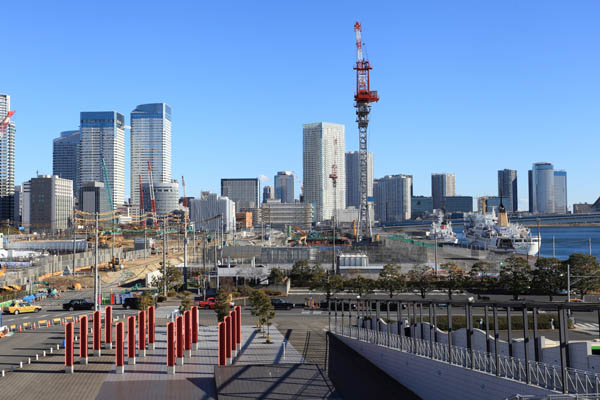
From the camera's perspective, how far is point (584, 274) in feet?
140

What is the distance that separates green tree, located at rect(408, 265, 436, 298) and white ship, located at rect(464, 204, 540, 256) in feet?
165

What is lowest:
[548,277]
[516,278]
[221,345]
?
[221,345]

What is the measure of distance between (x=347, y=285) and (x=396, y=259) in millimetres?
16295

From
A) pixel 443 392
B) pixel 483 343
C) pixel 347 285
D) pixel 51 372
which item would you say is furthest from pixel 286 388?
pixel 347 285

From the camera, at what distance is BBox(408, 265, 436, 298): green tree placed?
44062mm

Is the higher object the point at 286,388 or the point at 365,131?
the point at 365,131

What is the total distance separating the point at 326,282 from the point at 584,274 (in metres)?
20.3

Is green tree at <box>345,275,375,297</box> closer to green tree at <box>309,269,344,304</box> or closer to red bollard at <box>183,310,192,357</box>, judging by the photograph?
green tree at <box>309,269,344,304</box>

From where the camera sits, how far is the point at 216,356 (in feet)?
88.1

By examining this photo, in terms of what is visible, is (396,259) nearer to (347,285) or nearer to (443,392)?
(347,285)

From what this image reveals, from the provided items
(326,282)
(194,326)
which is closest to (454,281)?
(326,282)

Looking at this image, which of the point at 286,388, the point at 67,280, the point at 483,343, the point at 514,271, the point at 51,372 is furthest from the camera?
the point at 67,280

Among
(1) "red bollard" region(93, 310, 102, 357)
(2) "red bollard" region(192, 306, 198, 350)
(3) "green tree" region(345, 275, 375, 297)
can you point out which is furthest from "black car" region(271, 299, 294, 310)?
(1) "red bollard" region(93, 310, 102, 357)

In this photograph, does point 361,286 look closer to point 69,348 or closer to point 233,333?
point 233,333
